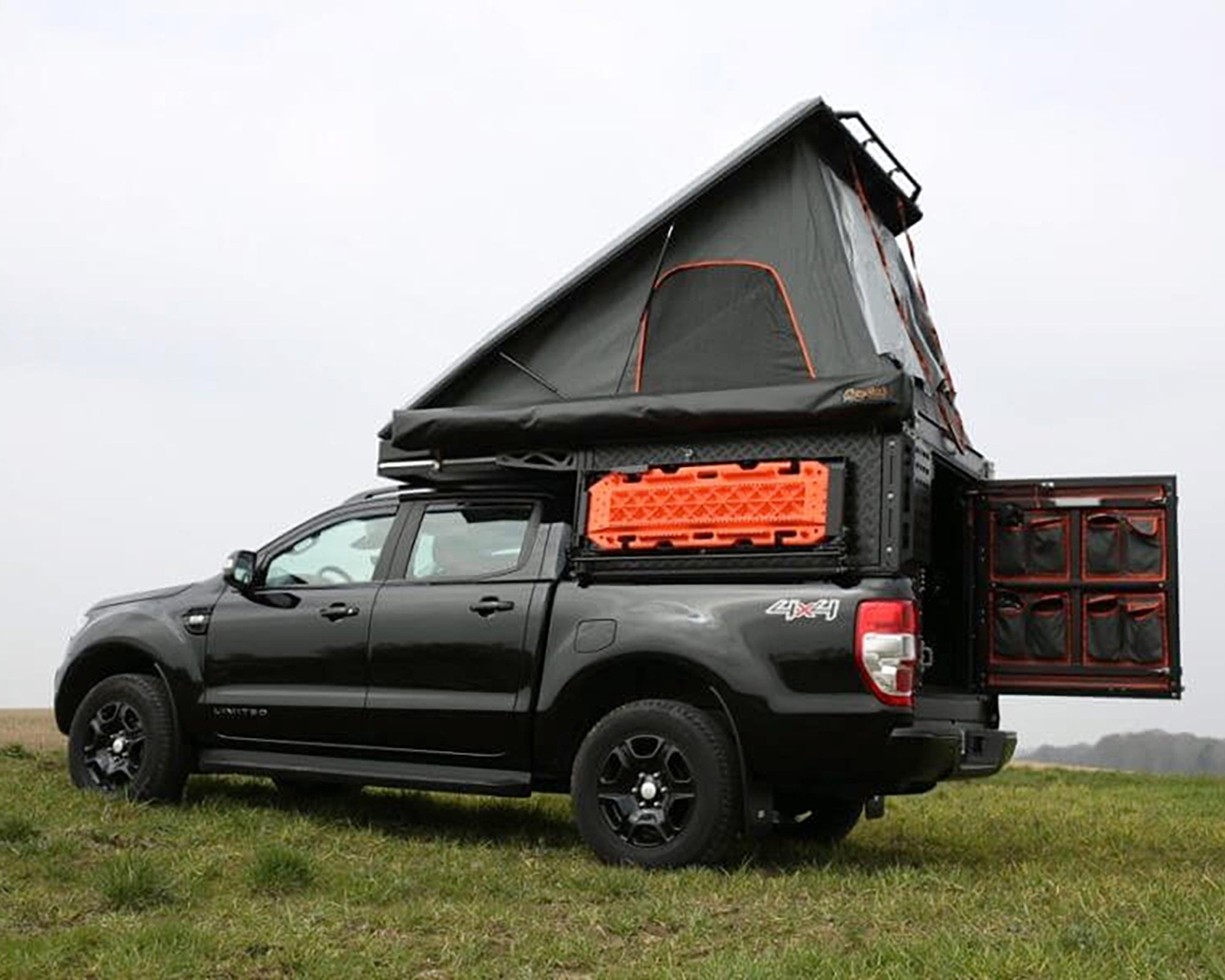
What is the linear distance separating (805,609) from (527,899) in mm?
1759

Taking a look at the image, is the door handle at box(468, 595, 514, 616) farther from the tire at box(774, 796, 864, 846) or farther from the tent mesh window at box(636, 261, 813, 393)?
the tire at box(774, 796, 864, 846)

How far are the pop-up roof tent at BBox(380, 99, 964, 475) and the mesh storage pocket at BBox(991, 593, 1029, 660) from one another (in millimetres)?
963

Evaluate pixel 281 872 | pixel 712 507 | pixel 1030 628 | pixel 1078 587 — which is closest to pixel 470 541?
pixel 712 507

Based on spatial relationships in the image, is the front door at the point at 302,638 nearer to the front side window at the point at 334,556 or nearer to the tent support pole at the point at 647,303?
the front side window at the point at 334,556

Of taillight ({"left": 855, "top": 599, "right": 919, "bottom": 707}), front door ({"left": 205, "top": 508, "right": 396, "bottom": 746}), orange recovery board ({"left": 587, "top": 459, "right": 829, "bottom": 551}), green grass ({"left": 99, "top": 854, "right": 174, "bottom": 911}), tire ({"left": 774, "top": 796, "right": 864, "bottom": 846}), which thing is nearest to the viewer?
green grass ({"left": 99, "top": 854, "right": 174, "bottom": 911})

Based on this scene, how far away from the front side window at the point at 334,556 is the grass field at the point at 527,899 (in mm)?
1283

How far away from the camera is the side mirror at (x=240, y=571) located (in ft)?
26.9

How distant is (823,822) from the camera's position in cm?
822

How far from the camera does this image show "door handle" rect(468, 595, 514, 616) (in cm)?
737

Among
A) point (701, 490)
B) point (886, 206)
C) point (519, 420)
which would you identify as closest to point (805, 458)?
point (701, 490)

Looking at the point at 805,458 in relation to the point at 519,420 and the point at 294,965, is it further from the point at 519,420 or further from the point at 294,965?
the point at 294,965

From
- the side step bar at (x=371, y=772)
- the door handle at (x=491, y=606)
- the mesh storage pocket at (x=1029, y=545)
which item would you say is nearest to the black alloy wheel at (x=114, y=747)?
the side step bar at (x=371, y=772)

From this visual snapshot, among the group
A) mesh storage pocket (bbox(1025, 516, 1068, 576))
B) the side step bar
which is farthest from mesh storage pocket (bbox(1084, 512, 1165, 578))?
the side step bar

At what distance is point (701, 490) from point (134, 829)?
10.7ft
